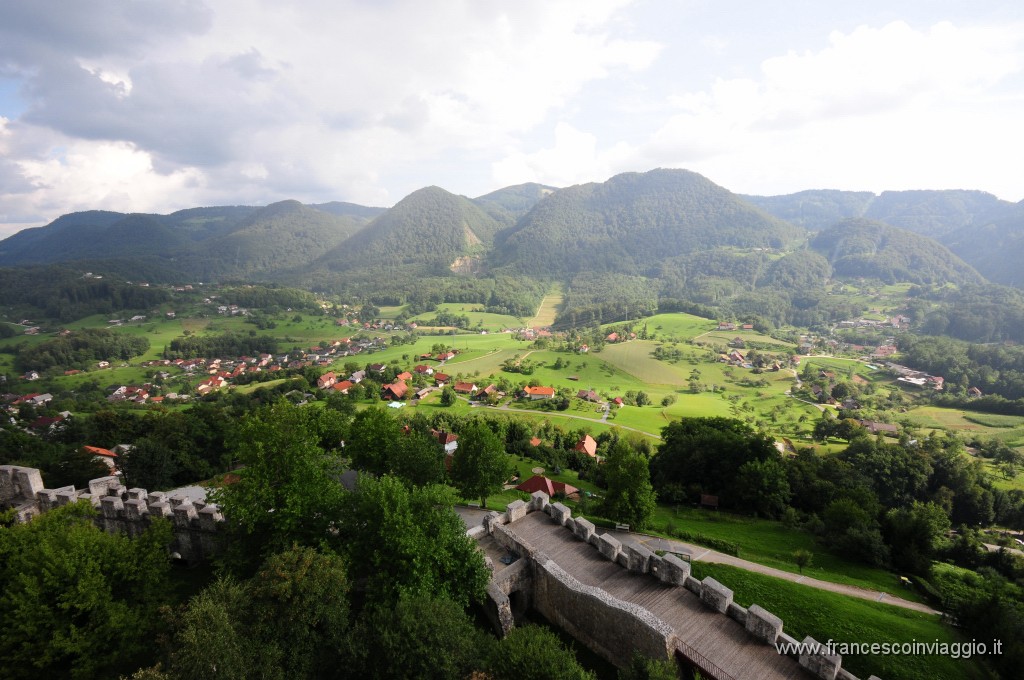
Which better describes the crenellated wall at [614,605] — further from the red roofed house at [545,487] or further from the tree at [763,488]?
the tree at [763,488]

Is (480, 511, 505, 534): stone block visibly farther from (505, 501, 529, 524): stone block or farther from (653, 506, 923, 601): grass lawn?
(653, 506, 923, 601): grass lawn

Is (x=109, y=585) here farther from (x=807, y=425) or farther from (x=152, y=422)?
(x=807, y=425)

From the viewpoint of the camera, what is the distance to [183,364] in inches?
3991

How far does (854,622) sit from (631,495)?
1021cm

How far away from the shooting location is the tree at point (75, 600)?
12195 mm

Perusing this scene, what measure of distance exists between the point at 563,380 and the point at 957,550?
65.5 m

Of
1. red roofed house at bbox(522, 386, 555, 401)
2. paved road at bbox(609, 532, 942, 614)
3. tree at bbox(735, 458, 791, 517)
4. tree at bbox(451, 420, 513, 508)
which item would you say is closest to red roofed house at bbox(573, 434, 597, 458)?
tree at bbox(735, 458, 791, 517)

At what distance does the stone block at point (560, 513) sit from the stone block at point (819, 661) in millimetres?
9036

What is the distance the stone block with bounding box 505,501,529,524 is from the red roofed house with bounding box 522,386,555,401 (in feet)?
184

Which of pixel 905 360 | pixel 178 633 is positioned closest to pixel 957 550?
pixel 178 633

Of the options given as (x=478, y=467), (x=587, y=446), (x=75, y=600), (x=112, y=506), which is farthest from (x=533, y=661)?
(x=587, y=446)

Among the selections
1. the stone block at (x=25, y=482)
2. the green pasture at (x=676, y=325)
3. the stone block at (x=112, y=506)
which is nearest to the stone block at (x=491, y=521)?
the stone block at (x=112, y=506)

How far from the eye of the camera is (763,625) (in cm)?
1235

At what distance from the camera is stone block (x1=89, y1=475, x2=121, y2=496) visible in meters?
20.5
